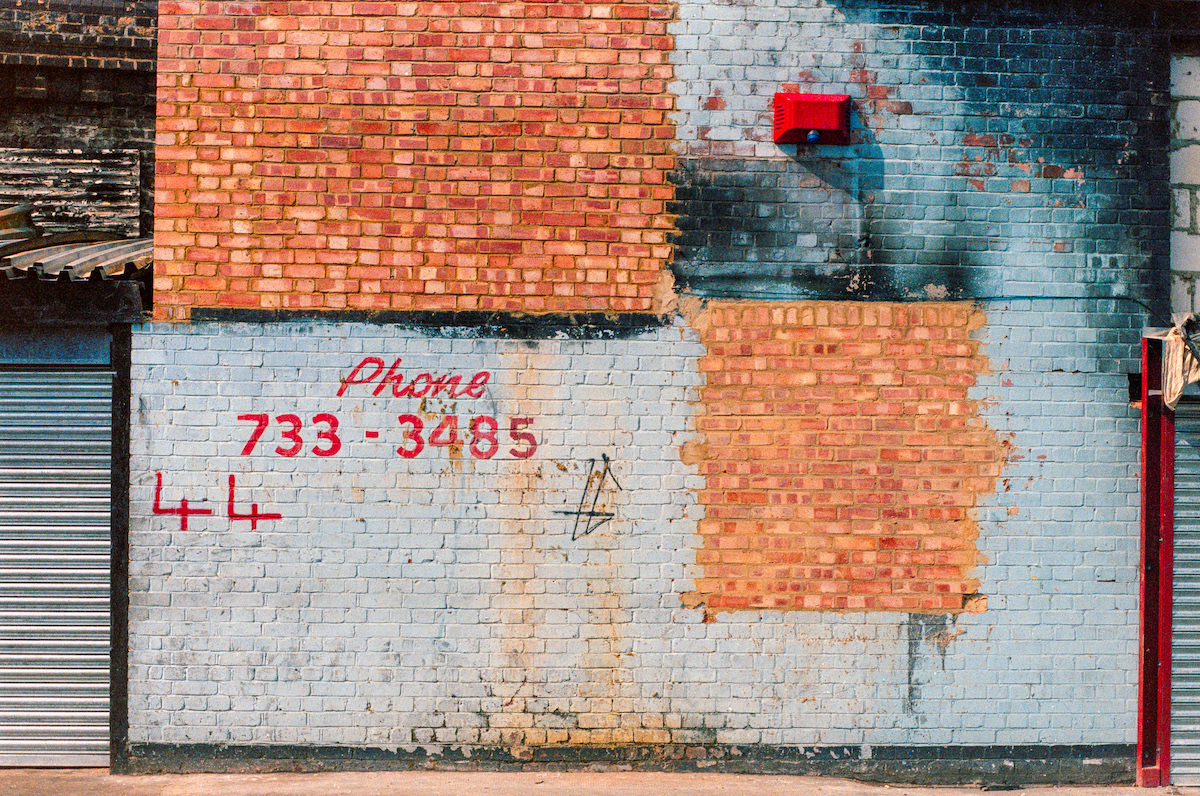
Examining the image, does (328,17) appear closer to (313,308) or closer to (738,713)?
(313,308)

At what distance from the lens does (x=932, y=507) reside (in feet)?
16.7

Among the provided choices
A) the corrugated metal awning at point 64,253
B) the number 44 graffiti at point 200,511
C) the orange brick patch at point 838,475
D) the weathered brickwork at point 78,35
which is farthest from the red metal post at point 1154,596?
the weathered brickwork at point 78,35

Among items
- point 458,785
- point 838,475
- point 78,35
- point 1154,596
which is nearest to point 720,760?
point 458,785

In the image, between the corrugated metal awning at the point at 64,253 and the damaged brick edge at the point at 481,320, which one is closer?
the corrugated metal awning at the point at 64,253

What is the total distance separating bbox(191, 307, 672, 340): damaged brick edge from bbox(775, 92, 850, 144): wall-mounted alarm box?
4.49 feet

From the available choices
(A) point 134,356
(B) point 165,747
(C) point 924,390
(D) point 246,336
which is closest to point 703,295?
(C) point 924,390

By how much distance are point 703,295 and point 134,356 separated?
3.50 m

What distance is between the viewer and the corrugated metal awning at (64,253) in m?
4.59

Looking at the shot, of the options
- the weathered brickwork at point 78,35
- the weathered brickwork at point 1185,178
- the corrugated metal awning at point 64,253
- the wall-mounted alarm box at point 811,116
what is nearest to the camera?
the corrugated metal awning at point 64,253

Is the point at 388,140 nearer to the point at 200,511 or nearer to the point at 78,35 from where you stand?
the point at 200,511

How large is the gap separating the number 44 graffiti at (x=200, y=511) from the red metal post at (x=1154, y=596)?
17.5ft

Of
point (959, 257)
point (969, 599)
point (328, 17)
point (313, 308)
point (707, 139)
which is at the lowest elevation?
point (969, 599)

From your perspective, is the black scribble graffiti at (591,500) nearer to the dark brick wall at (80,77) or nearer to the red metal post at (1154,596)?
the red metal post at (1154,596)

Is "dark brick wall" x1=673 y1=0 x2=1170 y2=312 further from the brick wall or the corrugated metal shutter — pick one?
the corrugated metal shutter
